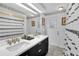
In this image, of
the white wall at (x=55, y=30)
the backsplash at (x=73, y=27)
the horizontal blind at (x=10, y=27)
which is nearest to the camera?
the backsplash at (x=73, y=27)

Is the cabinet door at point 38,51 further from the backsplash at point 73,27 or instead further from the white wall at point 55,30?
the backsplash at point 73,27

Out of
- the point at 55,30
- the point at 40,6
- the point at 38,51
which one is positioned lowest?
the point at 38,51

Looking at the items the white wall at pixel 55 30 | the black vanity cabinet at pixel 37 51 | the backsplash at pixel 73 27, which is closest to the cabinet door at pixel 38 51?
the black vanity cabinet at pixel 37 51

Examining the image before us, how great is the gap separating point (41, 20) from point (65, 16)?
1.40 ft

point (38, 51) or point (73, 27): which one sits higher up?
point (73, 27)

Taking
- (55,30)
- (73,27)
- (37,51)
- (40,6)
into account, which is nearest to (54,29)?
(55,30)

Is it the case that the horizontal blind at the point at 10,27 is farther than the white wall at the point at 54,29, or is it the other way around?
the white wall at the point at 54,29

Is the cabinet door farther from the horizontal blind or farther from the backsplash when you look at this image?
the backsplash

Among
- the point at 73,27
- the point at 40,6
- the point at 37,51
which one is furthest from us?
the point at 37,51

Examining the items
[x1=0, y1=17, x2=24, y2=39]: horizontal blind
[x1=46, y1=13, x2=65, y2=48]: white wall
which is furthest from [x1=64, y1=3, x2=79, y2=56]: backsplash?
[x1=0, y1=17, x2=24, y2=39]: horizontal blind

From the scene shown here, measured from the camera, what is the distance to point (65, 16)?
125 cm

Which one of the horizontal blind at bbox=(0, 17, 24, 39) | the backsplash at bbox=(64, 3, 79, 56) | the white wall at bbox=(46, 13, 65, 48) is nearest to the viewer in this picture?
the backsplash at bbox=(64, 3, 79, 56)

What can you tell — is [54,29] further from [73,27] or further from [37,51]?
[37,51]

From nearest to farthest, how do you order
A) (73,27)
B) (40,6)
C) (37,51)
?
(73,27), (40,6), (37,51)
